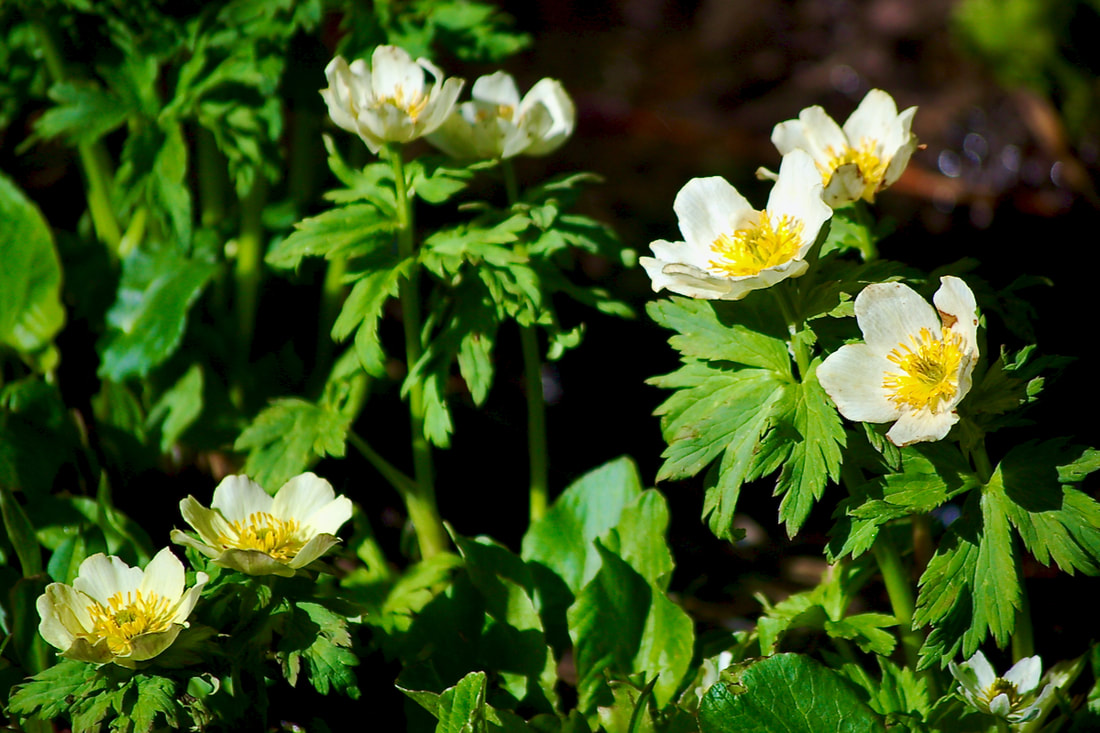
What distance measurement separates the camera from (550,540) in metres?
1.82

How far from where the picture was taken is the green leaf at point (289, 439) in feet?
5.57

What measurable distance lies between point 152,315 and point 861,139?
149cm

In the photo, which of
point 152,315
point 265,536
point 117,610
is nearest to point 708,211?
point 265,536

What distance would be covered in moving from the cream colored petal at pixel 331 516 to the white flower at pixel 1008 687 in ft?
2.91

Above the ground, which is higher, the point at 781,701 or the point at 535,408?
the point at 535,408

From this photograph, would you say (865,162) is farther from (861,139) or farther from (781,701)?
(781,701)

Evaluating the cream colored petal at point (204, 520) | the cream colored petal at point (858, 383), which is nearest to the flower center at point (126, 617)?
the cream colored petal at point (204, 520)

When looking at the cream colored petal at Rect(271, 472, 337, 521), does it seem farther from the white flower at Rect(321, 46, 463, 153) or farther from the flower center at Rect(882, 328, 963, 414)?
the flower center at Rect(882, 328, 963, 414)

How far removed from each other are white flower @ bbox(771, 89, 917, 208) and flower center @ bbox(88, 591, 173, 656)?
1119 mm

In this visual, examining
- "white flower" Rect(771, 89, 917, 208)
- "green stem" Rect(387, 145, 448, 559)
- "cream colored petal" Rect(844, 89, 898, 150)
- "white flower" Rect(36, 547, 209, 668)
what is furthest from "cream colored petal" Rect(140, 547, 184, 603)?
"cream colored petal" Rect(844, 89, 898, 150)

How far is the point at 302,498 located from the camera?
1485 millimetres

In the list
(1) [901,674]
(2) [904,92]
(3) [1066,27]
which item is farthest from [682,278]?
(2) [904,92]

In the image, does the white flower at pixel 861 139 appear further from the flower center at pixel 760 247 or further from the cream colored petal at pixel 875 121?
the flower center at pixel 760 247

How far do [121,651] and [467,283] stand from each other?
2.57 feet
